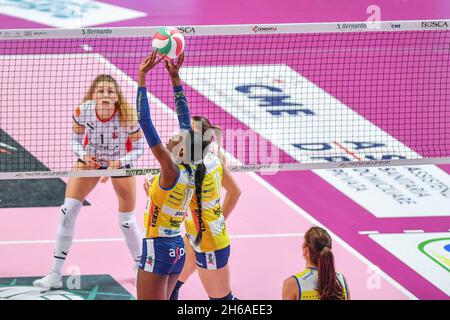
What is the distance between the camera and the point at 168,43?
943 cm

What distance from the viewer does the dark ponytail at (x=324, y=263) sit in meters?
8.73

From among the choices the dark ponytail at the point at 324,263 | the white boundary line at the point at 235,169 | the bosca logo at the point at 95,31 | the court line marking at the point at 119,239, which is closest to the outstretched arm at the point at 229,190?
the white boundary line at the point at 235,169

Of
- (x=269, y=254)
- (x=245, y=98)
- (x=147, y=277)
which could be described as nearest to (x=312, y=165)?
(x=269, y=254)

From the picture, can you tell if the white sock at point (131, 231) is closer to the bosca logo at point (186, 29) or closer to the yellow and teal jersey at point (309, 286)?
the bosca logo at point (186, 29)

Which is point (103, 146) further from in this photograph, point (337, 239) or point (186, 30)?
point (337, 239)

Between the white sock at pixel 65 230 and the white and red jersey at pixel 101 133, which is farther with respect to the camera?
the white and red jersey at pixel 101 133

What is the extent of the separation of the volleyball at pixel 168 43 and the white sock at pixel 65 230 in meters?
2.57

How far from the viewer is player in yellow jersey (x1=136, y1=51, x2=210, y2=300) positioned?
9.30 meters

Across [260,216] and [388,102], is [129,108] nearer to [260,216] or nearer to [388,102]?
[260,216]

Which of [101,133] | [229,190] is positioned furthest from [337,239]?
[101,133]

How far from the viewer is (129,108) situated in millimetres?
11398

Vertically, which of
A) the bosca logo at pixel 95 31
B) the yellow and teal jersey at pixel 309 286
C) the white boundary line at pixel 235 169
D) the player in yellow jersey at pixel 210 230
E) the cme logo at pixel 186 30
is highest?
the cme logo at pixel 186 30

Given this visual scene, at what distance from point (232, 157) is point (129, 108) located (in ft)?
11.0

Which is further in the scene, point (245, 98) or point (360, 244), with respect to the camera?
point (245, 98)
